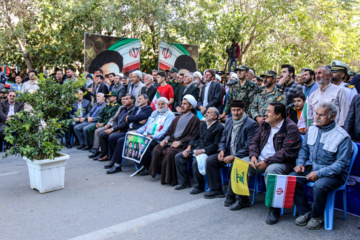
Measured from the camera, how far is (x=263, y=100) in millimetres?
5859

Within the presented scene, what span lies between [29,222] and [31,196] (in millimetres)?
1084

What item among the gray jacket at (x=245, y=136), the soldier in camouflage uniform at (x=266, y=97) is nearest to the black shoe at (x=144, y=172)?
the gray jacket at (x=245, y=136)

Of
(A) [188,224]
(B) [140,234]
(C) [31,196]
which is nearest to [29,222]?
(C) [31,196]

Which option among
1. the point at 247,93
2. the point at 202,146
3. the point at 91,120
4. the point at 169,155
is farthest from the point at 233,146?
the point at 91,120

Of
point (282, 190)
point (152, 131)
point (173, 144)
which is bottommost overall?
point (282, 190)

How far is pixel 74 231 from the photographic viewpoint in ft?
12.9

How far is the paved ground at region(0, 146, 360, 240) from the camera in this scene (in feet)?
12.7

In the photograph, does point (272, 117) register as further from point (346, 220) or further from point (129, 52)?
point (129, 52)

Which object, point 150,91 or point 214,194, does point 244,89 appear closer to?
point 214,194

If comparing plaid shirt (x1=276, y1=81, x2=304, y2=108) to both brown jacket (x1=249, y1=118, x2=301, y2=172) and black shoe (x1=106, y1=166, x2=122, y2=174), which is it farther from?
black shoe (x1=106, y1=166, x2=122, y2=174)

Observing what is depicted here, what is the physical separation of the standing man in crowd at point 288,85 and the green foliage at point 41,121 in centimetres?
381

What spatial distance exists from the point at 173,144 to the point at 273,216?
253 cm

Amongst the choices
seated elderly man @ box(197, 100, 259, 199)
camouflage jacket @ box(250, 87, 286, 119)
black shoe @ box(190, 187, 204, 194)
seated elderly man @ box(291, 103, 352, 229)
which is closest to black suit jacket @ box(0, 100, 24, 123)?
black shoe @ box(190, 187, 204, 194)

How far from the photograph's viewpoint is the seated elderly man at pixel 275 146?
445 cm
